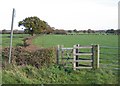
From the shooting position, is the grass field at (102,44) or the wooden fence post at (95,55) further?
the grass field at (102,44)

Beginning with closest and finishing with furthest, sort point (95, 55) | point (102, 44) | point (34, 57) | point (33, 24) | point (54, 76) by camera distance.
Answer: point (54, 76) < point (34, 57) < point (95, 55) < point (102, 44) < point (33, 24)

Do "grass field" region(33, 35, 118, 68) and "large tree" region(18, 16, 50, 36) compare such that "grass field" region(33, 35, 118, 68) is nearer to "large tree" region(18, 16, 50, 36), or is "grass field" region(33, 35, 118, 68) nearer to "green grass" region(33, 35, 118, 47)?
"green grass" region(33, 35, 118, 47)

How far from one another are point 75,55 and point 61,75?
221cm

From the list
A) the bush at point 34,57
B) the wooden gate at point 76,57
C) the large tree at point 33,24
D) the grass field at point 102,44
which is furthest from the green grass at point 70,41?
the bush at point 34,57

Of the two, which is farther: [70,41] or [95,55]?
[70,41]

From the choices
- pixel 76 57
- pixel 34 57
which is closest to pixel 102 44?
pixel 76 57

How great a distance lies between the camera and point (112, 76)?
12453 millimetres

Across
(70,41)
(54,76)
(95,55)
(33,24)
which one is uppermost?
(33,24)

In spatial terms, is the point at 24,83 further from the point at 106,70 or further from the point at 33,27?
the point at 33,27

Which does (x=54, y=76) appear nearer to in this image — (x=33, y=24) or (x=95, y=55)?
(x=95, y=55)

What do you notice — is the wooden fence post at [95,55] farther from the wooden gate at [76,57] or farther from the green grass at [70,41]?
the green grass at [70,41]

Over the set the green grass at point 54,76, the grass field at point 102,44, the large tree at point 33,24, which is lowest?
the green grass at point 54,76

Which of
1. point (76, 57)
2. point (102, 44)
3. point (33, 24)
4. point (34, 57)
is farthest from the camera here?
point (33, 24)

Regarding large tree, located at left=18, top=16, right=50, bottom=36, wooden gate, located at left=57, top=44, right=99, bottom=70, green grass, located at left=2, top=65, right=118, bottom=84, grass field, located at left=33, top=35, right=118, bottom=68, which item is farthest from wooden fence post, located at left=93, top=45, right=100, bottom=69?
large tree, located at left=18, top=16, right=50, bottom=36
